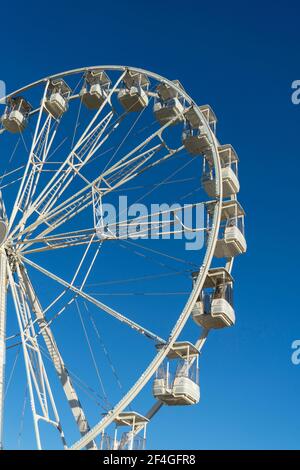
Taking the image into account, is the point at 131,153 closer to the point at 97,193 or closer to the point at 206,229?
the point at 97,193

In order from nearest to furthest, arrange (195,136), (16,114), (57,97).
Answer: (195,136)
(57,97)
(16,114)

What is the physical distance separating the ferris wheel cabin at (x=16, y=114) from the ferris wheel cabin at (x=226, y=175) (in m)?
6.43

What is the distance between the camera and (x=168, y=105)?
22.8 m

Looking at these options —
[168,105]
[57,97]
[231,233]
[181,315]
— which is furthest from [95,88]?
[181,315]

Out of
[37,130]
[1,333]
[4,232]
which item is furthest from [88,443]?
[37,130]

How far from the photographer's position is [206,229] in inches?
752

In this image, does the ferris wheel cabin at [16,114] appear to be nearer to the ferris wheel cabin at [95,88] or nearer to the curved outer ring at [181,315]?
the ferris wheel cabin at [95,88]

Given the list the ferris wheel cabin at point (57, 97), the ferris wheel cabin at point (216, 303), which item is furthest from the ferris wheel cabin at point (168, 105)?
the ferris wheel cabin at point (216, 303)

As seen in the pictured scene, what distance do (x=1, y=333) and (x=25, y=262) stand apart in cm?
243

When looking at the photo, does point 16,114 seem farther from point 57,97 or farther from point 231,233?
point 231,233

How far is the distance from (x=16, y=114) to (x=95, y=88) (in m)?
2.69

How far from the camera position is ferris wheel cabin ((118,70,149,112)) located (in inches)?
911

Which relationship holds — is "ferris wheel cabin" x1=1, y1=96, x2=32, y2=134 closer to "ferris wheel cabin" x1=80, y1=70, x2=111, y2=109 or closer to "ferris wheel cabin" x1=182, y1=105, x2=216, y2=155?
"ferris wheel cabin" x1=80, y1=70, x2=111, y2=109

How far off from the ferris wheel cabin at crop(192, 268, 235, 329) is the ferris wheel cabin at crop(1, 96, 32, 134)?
8.79m
